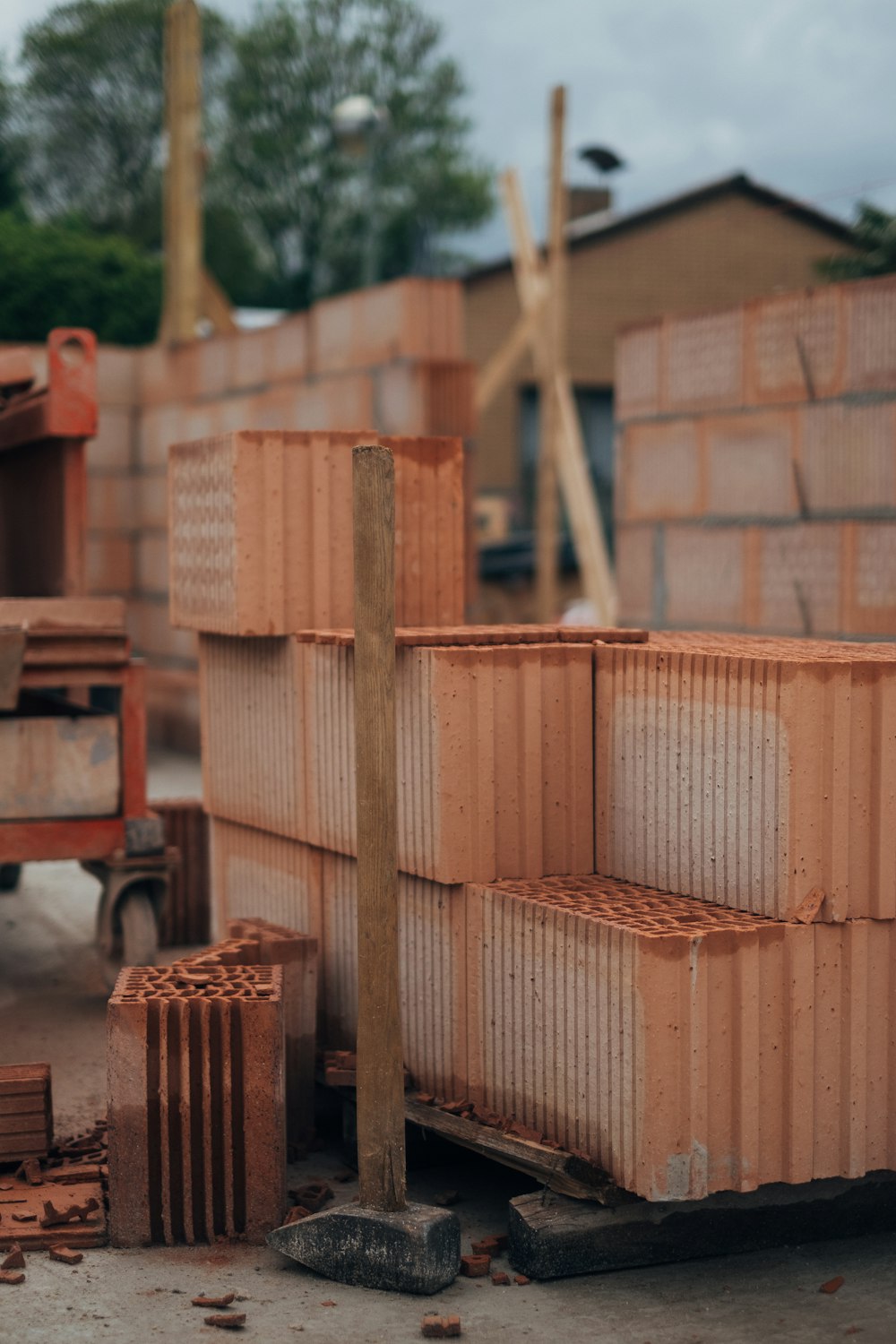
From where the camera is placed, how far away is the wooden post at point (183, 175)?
17375 mm

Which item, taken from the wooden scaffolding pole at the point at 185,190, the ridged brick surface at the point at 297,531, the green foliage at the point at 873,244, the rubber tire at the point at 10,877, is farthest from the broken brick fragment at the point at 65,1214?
the green foliage at the point at 873,244

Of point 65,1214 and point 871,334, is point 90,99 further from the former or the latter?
point 65,1214

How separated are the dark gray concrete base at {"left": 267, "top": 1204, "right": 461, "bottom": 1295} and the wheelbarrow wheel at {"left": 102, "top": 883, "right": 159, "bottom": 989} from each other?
314cm

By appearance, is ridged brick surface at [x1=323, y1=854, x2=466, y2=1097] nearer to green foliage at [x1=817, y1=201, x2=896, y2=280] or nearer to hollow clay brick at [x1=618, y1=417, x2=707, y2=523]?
hollow clay brick at [x1=618, y1=417, x2=707, y2=523]

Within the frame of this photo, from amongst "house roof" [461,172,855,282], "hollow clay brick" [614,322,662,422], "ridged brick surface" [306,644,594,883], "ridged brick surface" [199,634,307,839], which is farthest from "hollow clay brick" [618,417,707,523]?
"house roof" [461,172,855,282]

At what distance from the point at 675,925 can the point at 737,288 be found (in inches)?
1198

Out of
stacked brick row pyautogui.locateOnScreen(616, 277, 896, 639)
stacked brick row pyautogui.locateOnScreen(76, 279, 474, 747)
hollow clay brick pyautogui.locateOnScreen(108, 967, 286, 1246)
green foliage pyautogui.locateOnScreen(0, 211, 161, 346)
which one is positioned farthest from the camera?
green foliage pyautogui.locateOnScreen(0, 211, 161, 346)

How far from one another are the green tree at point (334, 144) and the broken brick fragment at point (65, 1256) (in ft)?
165

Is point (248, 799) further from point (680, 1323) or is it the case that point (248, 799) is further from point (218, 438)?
point (680, 1323)

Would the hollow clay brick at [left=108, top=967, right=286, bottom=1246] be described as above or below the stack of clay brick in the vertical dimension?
below

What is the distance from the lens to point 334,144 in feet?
183

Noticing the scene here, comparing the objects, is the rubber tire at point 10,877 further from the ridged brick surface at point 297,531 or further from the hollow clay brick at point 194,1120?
the hollow clay brick at point 194,1120

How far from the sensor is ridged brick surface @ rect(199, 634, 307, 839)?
278 inches

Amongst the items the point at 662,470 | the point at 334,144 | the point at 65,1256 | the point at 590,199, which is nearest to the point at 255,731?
the point at 65,1256
